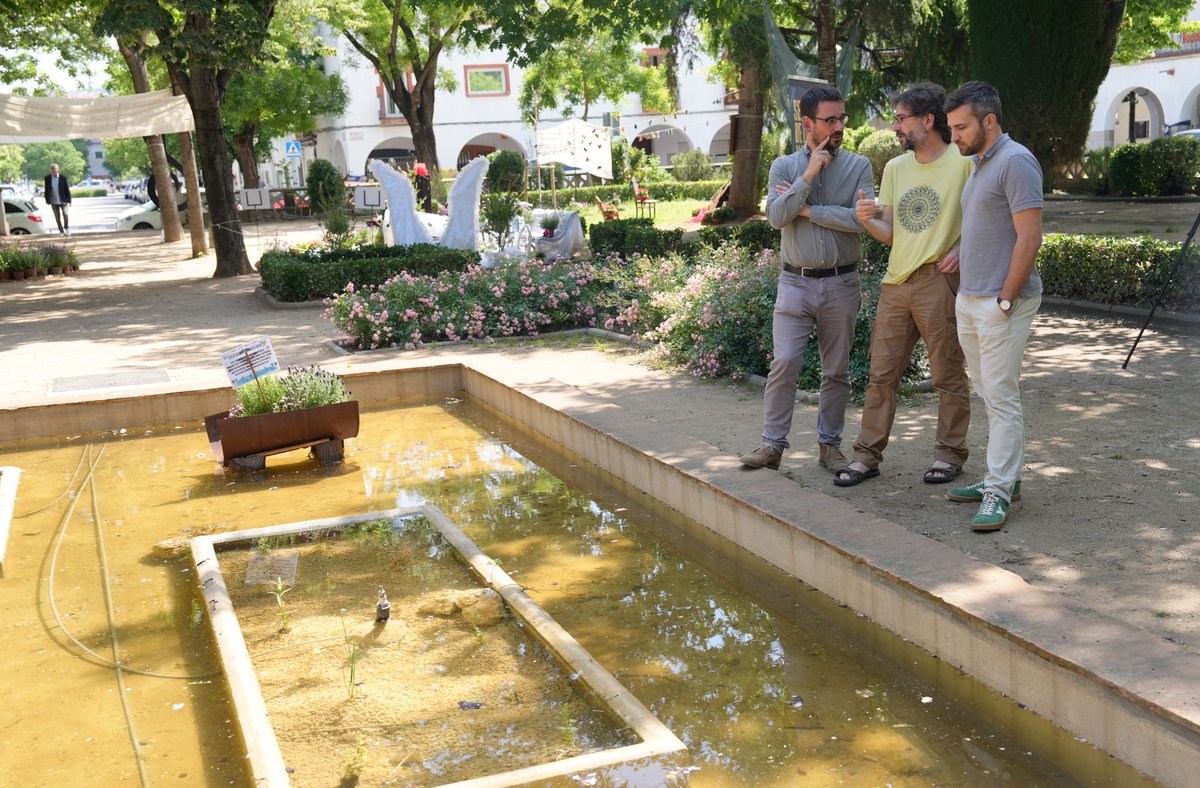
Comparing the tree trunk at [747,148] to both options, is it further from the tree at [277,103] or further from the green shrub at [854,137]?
the tree at [277,103]

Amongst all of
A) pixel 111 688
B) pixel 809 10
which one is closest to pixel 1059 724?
pixel 111 688

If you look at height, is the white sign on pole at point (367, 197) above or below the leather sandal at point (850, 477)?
above

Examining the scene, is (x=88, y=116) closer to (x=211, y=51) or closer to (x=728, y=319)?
(x=211, y=51)

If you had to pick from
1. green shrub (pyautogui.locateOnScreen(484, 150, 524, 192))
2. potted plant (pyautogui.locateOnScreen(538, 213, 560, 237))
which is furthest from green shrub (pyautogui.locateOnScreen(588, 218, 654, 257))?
green shrub (pyautogui.locateOnScreen(484, 150, 524, 192))

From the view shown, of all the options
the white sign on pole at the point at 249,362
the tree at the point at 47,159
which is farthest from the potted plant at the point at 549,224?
the tree at the point at 47,159

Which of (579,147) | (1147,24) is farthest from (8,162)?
(1147,24)

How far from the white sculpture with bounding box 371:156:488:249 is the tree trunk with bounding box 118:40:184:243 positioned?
897 centimetres

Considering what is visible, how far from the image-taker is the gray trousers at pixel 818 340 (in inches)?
214

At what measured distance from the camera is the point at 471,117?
184 feet

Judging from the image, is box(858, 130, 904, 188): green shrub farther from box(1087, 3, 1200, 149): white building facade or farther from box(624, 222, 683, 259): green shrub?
box(1087, 3, 1200, 149): white building facade

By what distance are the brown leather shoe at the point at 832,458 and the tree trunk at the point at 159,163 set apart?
2070cm

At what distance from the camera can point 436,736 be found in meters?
3.73

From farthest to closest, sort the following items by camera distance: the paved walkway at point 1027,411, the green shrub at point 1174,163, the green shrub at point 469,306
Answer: the green shrub at point 1174,163, the green shrub at point 469,306, the paved walkway at point 1027,411

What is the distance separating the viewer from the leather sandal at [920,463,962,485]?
5.39m
